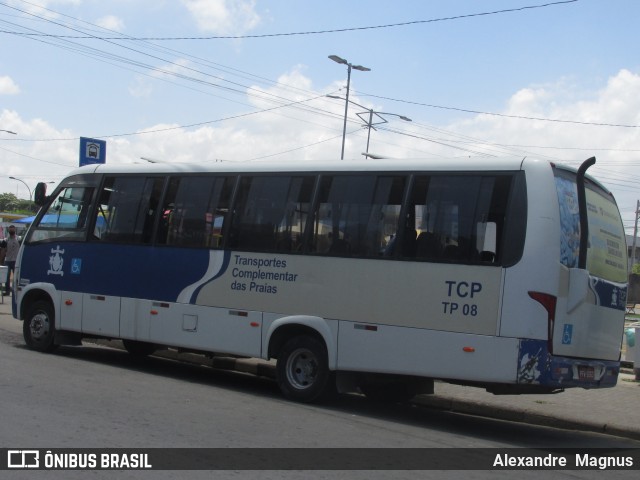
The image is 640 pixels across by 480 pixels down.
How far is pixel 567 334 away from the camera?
27.6 ft

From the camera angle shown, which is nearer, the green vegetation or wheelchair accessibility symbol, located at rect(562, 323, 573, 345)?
wheelchair accessibility symbol, located at rect(562, 323, 573, 345)

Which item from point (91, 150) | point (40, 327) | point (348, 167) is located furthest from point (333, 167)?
point (91, 150)

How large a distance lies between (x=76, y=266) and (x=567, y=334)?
7.96m

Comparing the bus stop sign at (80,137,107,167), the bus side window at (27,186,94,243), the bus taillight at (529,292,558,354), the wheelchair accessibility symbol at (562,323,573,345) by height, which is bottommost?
the wheelchair accessibility symbol at (562,323,573,345)

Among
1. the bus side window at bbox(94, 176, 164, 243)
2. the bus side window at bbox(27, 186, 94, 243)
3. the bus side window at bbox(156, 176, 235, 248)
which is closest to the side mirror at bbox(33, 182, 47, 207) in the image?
the bus side window at bbox(27, 186, 94, 243)

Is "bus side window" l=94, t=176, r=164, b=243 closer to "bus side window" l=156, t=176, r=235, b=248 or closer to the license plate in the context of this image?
"bus side window" l=156, t=176, r=235, b=248

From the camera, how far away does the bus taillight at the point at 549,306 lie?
27.1 ft

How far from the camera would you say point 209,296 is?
11.0 meters

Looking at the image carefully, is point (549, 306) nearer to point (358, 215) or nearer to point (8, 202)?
point (358, 215)

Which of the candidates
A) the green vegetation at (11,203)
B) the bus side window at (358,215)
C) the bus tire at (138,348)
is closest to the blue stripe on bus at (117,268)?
the bus tire at (138,348)

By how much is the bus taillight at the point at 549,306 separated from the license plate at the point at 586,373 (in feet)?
2.00

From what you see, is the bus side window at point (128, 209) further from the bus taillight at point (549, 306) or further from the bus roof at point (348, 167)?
the bus taillight at point (549, 306)

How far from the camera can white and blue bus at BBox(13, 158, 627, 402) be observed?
8453 millimetres

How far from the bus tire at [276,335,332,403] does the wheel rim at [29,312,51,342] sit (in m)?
4.85
